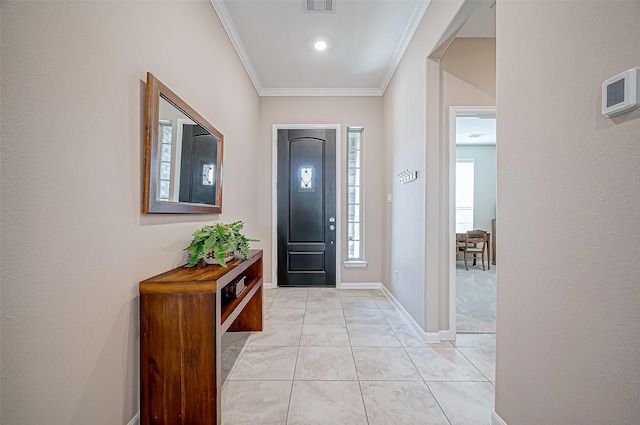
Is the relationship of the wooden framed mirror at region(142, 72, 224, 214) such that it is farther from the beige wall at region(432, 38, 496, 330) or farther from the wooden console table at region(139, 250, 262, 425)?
the beige wall at region(432, 38, 496, 330)

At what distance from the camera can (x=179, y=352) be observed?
4.33 feet

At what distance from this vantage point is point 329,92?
3977 mm

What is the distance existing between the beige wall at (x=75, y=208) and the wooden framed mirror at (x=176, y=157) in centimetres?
5

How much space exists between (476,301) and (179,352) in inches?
137

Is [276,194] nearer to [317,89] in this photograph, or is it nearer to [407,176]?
[317,89]

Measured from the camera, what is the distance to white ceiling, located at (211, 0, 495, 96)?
2.40 metres

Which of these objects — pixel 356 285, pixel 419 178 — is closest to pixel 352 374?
pixel 419 178

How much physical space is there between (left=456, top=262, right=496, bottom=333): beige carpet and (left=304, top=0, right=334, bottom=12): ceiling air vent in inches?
126

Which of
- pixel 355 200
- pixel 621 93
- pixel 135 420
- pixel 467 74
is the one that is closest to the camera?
pixel 621 93

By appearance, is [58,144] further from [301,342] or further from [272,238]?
[272,238]

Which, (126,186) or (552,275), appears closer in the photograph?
(552,275)

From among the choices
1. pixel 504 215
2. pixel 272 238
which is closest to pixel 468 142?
pixel 272 238

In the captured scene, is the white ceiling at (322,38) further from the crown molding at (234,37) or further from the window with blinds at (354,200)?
the window with blinds at (354,200)

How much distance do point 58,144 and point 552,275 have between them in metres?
1.83
